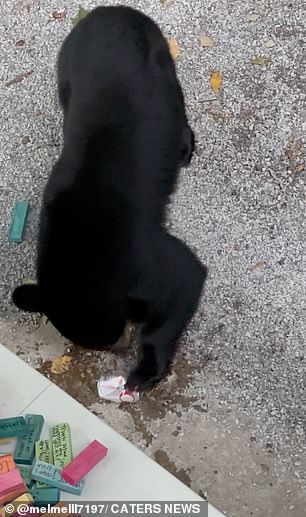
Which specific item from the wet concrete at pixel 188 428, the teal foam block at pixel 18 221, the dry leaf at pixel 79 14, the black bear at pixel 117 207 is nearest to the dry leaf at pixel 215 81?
the black bear at pixel 117 207

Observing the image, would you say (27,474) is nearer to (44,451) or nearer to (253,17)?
(44,451)

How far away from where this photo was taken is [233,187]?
200cm

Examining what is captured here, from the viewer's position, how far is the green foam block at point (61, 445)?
1411mm

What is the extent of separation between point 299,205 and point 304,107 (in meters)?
0.31

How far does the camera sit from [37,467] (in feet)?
4.54

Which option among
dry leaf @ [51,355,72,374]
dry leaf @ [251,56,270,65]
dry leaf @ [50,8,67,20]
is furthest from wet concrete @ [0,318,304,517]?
dry leaf @ [50,8,67,20]

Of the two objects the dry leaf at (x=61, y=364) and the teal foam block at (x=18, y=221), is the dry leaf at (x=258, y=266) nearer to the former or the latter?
the dry leaf at (x=61, y=364)

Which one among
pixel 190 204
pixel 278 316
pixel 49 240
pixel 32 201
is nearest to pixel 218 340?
Result: pixel 278 316

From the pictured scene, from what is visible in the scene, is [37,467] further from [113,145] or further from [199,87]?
[199,87]

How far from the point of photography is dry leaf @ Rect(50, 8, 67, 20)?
7.54 ft

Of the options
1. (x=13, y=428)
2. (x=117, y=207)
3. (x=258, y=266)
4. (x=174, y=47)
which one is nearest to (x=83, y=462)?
(x=13, y=428)

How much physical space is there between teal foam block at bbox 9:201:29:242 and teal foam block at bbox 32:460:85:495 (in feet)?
2.55

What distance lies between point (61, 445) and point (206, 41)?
1308 mm

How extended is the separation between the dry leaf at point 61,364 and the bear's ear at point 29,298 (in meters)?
0.22
